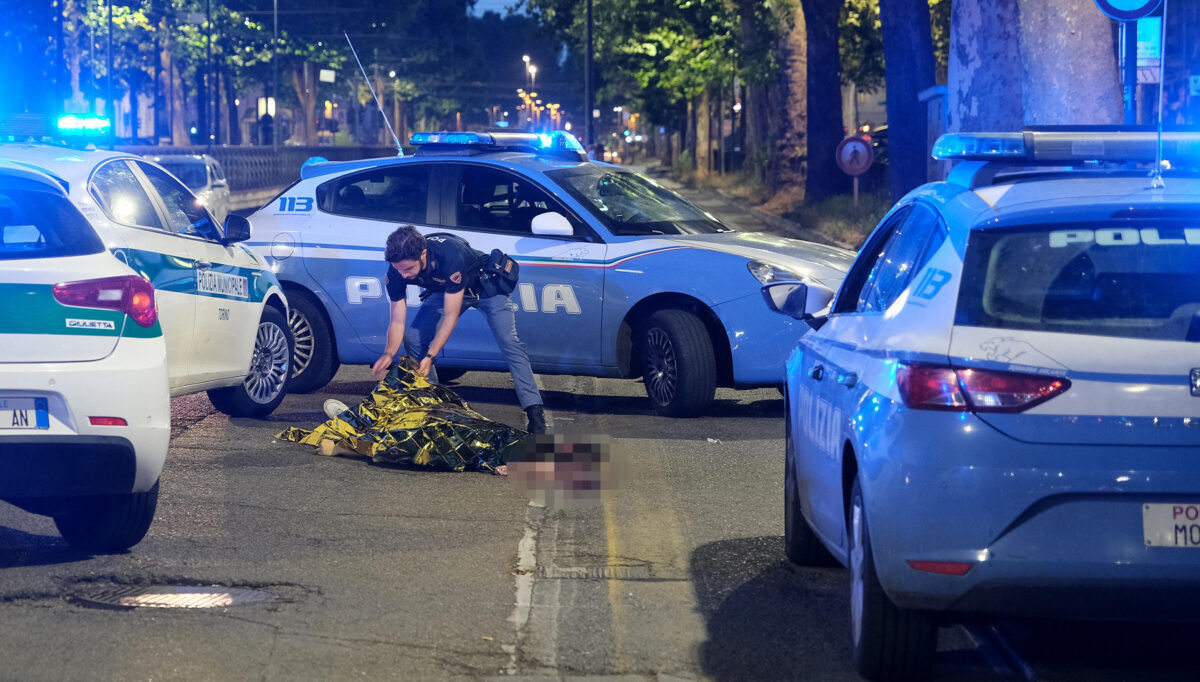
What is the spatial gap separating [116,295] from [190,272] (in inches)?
112

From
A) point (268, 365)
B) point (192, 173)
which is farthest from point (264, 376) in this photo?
point (192, 173)

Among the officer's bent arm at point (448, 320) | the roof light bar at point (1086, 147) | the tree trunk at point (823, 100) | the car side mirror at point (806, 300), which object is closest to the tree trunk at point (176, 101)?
the tree trunk at point (823, 100)

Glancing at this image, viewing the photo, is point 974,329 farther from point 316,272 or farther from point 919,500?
point 316,272

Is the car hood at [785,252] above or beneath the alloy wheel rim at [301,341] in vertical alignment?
above

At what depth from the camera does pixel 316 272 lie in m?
11.2

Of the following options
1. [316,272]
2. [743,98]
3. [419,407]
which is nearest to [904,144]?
[316,272]

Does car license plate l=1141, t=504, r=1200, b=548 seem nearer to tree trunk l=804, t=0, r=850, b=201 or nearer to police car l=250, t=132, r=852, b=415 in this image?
police car l=250, t=132, r=852, b=415

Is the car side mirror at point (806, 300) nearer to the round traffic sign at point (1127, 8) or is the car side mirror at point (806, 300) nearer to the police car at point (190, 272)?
the police car at point (190, 272)

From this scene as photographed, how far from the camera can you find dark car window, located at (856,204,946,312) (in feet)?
16.1

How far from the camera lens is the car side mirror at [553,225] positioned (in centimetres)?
1041

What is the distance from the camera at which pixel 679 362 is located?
32.8 ft

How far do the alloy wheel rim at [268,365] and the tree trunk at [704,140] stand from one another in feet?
158

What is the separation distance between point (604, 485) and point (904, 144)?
14.8 metres

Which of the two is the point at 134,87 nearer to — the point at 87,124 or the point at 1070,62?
the point at 87,124
